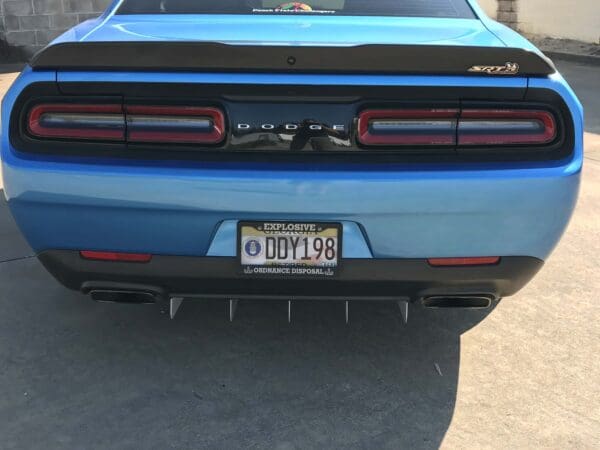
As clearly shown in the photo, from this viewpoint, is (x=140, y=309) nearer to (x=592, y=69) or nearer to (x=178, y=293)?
(x=178, y=293)

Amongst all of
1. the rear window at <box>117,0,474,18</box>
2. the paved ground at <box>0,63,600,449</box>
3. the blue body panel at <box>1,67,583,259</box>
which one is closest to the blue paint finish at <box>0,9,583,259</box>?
the blue body panel at <box>1,67,583,259</box>

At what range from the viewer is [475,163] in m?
2.33

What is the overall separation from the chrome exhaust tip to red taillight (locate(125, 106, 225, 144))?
0.96m

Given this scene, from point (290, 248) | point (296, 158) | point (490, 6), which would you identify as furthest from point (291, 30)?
point (490, 6)

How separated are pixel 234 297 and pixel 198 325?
787mm

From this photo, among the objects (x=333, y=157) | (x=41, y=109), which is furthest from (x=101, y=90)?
(x=333, y=157)

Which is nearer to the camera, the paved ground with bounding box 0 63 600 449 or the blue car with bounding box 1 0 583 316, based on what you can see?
the blue car with bounding box 1 0 583 316

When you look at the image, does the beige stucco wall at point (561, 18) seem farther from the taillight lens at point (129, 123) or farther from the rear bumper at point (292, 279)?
the taillight lens at point (129, 123)

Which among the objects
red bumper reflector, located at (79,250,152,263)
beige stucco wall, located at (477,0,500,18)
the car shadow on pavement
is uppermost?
red bumper reflector, located at (79,250,152,263)

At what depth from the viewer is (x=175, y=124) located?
235 cm

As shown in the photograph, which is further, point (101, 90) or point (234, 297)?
point (234, 297)

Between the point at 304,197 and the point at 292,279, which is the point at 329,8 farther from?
the point at 292,279

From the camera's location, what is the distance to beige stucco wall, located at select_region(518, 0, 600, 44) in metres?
14.1

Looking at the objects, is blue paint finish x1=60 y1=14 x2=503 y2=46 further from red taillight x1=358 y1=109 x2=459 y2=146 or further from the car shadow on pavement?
the car shadow on pavement
